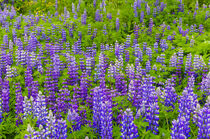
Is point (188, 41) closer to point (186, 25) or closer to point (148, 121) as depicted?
point (186, 25)

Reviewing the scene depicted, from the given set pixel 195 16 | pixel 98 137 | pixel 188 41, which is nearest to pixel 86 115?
pixel 98 137

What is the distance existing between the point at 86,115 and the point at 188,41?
3802 millimetres

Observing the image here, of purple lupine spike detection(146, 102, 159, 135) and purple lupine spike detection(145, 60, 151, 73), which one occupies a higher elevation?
purple lupine spike detection(145, 60, 151, 73)

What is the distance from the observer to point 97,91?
11.4ft

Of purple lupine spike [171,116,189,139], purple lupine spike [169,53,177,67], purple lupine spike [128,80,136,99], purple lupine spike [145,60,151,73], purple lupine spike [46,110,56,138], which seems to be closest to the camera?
purple lupine spike [171,116,189,139]

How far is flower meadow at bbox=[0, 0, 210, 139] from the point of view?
3.24 m

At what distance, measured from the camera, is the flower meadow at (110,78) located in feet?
10.6

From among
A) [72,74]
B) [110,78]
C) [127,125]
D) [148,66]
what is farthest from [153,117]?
[72,74]

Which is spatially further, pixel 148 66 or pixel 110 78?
pixel 148 66

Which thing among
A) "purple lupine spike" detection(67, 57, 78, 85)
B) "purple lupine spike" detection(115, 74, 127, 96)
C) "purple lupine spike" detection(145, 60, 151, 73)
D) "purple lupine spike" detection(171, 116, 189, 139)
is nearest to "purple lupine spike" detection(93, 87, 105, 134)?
"purple lupine spike" detection(171, 116, 189, 139)

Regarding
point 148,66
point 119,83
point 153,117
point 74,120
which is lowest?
point 74,120

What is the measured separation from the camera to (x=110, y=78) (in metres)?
4.78

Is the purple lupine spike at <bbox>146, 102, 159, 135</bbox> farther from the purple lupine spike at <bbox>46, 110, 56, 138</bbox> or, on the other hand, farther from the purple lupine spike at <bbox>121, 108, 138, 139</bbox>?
the purple lupine spike at <bbox>46, 110, 56, 138</bbox>

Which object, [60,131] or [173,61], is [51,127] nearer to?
[60,131]
